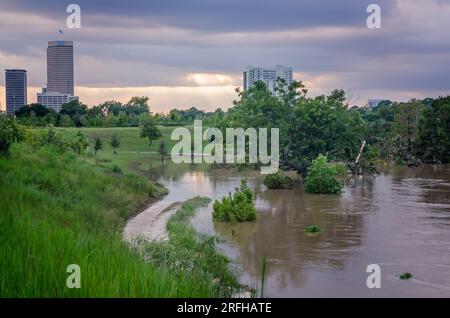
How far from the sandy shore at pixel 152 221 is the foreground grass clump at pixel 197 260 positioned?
1.59 metres

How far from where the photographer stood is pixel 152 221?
62.0 feet

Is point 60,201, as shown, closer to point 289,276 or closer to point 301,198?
point 289,276

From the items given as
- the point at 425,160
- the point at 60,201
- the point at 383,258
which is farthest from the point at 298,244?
the point at 425,160

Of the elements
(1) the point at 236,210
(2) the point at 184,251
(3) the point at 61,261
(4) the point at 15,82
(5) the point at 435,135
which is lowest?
(1) the point at 236,210

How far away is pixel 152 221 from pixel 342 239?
5.92 meters

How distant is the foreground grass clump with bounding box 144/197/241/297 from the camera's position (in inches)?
369

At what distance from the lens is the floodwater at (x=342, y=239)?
1152 centimetres

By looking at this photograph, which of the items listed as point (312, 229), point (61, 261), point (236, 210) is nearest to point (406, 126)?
point (236, 210)

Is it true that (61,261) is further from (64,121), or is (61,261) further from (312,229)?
(64,121)

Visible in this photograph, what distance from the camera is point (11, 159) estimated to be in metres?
18.6

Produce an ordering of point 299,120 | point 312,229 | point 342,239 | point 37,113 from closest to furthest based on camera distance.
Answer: point 342,239
point 312,229
point 299,120
point 37,113

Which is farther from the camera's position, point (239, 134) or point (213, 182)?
point (213, 182)

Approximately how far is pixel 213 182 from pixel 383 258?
60.6 feet

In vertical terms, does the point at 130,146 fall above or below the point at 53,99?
below
